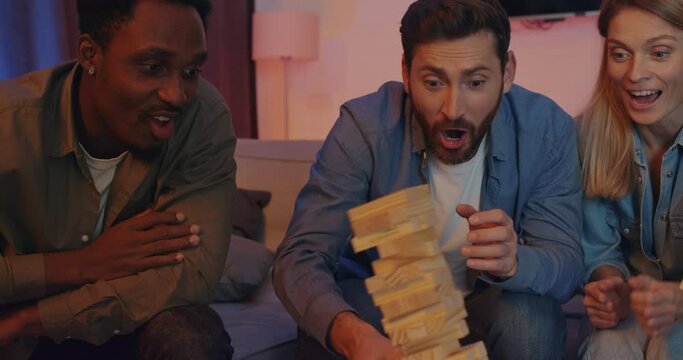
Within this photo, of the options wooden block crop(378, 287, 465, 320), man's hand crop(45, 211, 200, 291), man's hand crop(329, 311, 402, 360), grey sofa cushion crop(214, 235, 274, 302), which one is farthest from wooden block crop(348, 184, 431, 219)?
grey sofa cushion crop(214, 235, 274, 302)

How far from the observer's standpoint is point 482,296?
1.66 m

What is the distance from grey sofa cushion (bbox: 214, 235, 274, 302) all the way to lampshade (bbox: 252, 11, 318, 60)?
1.81 m

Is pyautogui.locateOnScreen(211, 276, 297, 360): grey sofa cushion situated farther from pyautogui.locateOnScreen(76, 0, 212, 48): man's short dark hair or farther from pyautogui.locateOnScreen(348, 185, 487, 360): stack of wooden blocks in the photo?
pyautogui.locateOnScreen(348, 185, 487, 360): stack of wooden blocks

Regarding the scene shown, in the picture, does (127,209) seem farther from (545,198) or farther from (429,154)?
(545,198)

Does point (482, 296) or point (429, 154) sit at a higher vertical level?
point (429, 154)

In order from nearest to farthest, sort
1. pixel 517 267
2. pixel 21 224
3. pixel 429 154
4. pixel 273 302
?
pixel 517 267, pixel 21 224, pixel 429 154, pixel 273 302

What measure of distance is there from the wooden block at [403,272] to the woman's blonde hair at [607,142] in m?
0.86

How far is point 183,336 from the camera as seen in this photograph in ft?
5.05

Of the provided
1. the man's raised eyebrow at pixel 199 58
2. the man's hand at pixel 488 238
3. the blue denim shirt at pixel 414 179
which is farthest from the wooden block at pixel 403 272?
the man's raised eyebrow at pixel 199 58

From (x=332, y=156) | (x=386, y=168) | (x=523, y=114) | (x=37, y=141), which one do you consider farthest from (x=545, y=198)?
(x=37, y=141)

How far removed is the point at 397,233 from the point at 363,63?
332 centimetres

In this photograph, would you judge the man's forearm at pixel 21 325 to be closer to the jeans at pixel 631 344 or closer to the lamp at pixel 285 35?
the jeans at pixel 631 344

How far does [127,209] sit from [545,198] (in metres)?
0.88

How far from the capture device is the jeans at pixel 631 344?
5.19 ft
